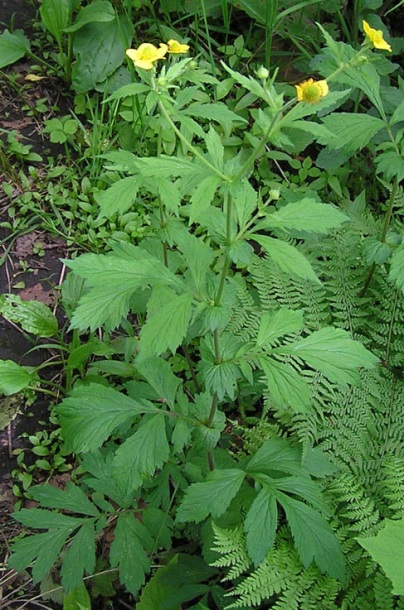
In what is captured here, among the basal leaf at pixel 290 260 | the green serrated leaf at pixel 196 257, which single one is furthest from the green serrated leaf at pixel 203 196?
the green serrated leaf at pixel 196 257

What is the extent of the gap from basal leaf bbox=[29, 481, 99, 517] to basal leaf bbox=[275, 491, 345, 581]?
1.91 ft

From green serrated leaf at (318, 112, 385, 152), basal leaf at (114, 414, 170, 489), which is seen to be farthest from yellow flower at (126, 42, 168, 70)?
basal leaf at (114, 414, 170, 489)

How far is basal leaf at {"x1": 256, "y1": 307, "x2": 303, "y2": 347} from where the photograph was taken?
5.12 feet

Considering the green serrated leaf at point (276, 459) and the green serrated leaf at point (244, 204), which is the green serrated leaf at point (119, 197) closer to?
the green serrated leaf at point (244, 204)

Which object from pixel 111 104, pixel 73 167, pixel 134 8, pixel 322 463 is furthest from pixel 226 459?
pixel 134 8

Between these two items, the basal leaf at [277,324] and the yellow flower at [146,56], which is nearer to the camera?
the yellow flower at [146,56]

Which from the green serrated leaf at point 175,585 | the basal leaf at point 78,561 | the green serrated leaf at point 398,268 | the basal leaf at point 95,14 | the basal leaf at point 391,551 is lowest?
the green serrated leaf at point 175,585

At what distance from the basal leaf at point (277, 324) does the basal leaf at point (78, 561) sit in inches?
29.4

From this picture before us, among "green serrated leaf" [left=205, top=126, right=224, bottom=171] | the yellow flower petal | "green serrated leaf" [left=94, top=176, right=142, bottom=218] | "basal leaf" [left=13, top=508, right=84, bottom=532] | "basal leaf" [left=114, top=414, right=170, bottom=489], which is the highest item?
"green serrated leaf" [left=205, top=126, right=224, bottom=171]

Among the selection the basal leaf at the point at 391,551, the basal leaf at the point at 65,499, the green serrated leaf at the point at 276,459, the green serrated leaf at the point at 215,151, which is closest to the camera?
the basal leaf at the point at 391,551

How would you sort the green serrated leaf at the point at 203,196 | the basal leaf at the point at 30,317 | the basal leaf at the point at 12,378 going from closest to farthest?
1. the green serrated leaf at the point at 203,196
2. the basal leaf at the point at 12,378
3. the basal leaf at the point at 30,317

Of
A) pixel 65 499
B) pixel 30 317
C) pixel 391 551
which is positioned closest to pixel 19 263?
pixel 30 317

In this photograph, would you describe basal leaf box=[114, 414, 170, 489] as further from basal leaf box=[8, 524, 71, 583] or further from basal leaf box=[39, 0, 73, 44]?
basal leaf box=[39, 0, 73, 44]

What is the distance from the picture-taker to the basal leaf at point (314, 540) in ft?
5.19
